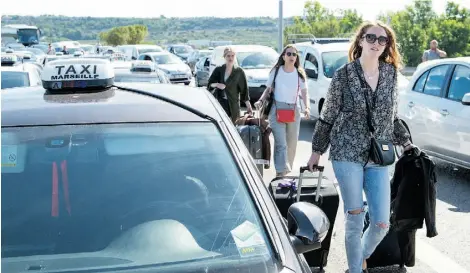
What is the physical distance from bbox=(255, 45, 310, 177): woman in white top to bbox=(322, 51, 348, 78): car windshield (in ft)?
17.1

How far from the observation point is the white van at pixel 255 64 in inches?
679

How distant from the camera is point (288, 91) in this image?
7809mm

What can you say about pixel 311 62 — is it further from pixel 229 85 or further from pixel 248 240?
pixel 248 240

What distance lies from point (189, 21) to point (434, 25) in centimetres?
8589

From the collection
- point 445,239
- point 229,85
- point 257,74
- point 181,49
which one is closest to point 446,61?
point 229,85

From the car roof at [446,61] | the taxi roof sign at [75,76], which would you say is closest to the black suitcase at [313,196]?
the taxi roof sign at [75,76]

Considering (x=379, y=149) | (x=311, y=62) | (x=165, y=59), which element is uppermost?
(x=379, y=149)

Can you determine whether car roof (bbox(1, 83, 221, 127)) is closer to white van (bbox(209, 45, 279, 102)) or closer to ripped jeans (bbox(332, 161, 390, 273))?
ripped jeans (bbox(332, 161, 390, 273))

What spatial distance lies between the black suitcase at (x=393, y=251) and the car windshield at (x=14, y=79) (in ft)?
21.3

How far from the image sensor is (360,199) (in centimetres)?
451

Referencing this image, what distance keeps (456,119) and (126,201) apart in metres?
6.18

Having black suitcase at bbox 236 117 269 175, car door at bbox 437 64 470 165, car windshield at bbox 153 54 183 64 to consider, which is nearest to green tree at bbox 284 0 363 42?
car windshield at bbox 153 54 183 64

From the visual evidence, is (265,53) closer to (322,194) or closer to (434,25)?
(322,194)

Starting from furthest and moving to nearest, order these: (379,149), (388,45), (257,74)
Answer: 1. (257,74)
2. (388,45)
3. (379,149)
